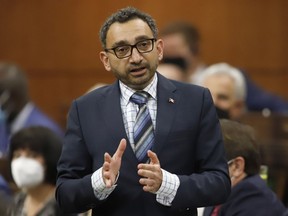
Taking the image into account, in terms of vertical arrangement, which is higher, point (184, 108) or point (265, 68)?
point (184, 108)

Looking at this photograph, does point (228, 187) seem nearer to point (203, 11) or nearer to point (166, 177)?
point (166, 177)

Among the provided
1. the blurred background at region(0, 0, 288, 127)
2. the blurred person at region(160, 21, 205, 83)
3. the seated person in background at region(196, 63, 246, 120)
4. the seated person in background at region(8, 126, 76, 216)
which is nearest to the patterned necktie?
Answer: the seated person in background at region(8, 126, 76, 216)

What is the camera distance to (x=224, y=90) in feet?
18.8

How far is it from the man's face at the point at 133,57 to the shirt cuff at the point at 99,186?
29cm

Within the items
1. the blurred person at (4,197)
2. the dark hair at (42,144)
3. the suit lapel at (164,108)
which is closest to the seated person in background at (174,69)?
the blurred person at (4,197)

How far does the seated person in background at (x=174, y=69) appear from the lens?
19.4 feet

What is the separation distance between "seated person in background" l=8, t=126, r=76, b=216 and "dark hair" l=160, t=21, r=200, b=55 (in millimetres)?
2471

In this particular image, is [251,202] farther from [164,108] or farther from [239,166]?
[164,108]

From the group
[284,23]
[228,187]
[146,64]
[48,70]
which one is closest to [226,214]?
[228,187]

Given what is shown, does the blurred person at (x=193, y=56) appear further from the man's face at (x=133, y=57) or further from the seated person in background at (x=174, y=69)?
the man's face at (x=133, y=57)

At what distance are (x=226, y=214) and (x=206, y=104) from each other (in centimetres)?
72

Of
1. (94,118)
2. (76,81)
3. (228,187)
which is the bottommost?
(76,81)

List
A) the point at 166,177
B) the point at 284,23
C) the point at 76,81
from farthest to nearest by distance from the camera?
the point at 76,81, the point at 284,23, the point at 166,177

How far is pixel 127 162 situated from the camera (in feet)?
9.47
